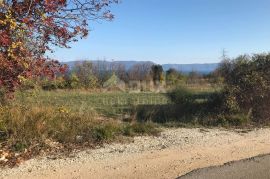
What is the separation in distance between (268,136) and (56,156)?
18.0 feet

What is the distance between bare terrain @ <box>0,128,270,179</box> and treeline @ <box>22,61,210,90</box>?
2140cm

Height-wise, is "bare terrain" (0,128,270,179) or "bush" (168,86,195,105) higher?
"bush" (168,86,195,105)

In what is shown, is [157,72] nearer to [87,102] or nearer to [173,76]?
[173,76]

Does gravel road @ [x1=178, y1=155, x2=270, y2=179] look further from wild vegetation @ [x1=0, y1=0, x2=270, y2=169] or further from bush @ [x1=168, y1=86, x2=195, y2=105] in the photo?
bush @ [x1=168, y1=86, x2=195, y2=105]

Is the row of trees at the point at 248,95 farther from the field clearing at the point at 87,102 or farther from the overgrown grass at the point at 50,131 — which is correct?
the field clearing at the point at 87,102

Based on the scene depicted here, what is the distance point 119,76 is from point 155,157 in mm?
42866

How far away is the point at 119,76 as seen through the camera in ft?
166

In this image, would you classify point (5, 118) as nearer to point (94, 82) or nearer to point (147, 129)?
point (147, 129)

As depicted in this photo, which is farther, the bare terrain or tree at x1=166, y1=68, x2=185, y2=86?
tree at x1=166, y1=68, x2=185, y2=86

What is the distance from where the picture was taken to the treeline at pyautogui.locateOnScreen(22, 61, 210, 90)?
38.7 metres

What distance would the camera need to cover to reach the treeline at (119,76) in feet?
127

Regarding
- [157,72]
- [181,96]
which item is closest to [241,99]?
[181,96]


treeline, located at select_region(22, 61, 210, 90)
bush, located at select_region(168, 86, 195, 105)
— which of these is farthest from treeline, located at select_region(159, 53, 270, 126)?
treeline, located at select_region(22, 61, 210, 90)

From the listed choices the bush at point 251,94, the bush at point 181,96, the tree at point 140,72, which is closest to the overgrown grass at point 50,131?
the bush at point 251,94
